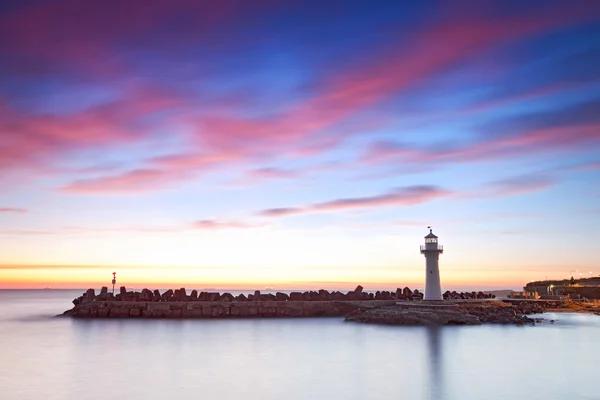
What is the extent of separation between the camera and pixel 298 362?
78.8 feet

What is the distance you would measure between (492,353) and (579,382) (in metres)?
5.70

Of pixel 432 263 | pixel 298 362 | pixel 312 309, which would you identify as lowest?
pixel 298 362

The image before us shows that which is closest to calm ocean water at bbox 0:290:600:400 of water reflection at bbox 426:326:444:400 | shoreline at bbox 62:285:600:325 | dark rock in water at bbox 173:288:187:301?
water reflection at bbox 426:326:444:400

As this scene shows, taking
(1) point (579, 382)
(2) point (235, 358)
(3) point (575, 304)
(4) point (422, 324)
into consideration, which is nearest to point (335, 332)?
(4) point (422, 324)

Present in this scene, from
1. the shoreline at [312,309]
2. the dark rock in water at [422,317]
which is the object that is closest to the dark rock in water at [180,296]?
the shoreline at [312,309]

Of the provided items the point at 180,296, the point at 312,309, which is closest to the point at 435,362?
the point at 312,309

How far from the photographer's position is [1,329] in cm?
3853

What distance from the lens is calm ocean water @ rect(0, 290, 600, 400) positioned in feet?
60.6

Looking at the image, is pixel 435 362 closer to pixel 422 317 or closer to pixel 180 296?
pixel 422 317

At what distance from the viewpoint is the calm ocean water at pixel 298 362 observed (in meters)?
18.5

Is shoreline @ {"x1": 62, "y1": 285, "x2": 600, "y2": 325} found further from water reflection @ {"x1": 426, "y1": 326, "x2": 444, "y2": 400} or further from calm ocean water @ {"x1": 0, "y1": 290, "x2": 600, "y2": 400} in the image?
water reflection @ {"x1": 426, "y1": 326, "x2": 444, "y2": 400}

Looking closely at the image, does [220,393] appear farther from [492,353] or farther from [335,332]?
[335,332]

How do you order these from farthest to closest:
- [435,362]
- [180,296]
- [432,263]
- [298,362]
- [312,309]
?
1. [180,296]
2. [312,309]
3. [432,263]
4. [298,362]
5. [435,362]

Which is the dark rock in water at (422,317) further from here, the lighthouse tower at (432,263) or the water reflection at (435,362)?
the lighthouse tower at (432,263)
